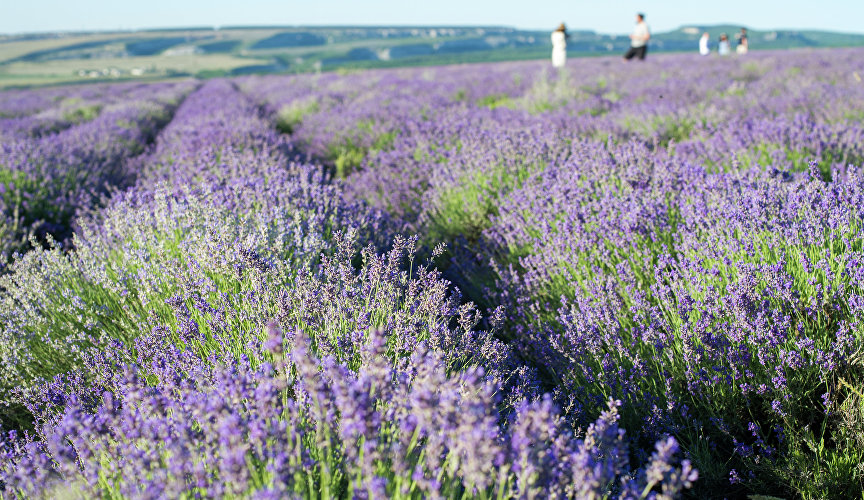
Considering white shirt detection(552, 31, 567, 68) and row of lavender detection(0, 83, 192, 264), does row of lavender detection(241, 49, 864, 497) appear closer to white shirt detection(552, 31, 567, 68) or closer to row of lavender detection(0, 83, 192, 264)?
row of lavender detection(0, 83, 192, 264)

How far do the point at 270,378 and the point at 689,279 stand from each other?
1529mm

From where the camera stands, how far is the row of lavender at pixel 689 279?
1.71 m

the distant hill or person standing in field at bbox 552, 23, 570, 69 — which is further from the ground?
the distant hill

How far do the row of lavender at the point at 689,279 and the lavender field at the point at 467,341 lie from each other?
0.02m

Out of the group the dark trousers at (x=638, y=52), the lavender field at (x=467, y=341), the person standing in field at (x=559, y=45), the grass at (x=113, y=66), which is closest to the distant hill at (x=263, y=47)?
the grass at (x=113, y=66)

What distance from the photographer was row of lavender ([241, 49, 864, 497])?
1711mm

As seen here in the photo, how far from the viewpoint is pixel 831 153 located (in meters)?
3.73

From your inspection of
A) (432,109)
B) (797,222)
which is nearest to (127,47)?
(432,109)

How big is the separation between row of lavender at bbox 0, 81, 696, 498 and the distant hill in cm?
5453

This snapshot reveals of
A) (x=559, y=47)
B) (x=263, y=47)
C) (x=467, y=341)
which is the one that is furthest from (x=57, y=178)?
(x=263, y=47)

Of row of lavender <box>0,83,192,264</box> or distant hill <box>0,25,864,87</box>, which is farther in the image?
distant hill <box>0,25,864,87</box>

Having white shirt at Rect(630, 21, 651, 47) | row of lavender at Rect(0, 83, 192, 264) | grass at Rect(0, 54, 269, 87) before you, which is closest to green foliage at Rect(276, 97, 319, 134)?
row of lavender at Rect(0, 83, 192, 264)

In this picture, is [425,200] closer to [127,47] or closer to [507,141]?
[507,141]

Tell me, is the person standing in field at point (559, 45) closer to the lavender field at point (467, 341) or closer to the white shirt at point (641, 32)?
the white shirt at point (641, 32)
